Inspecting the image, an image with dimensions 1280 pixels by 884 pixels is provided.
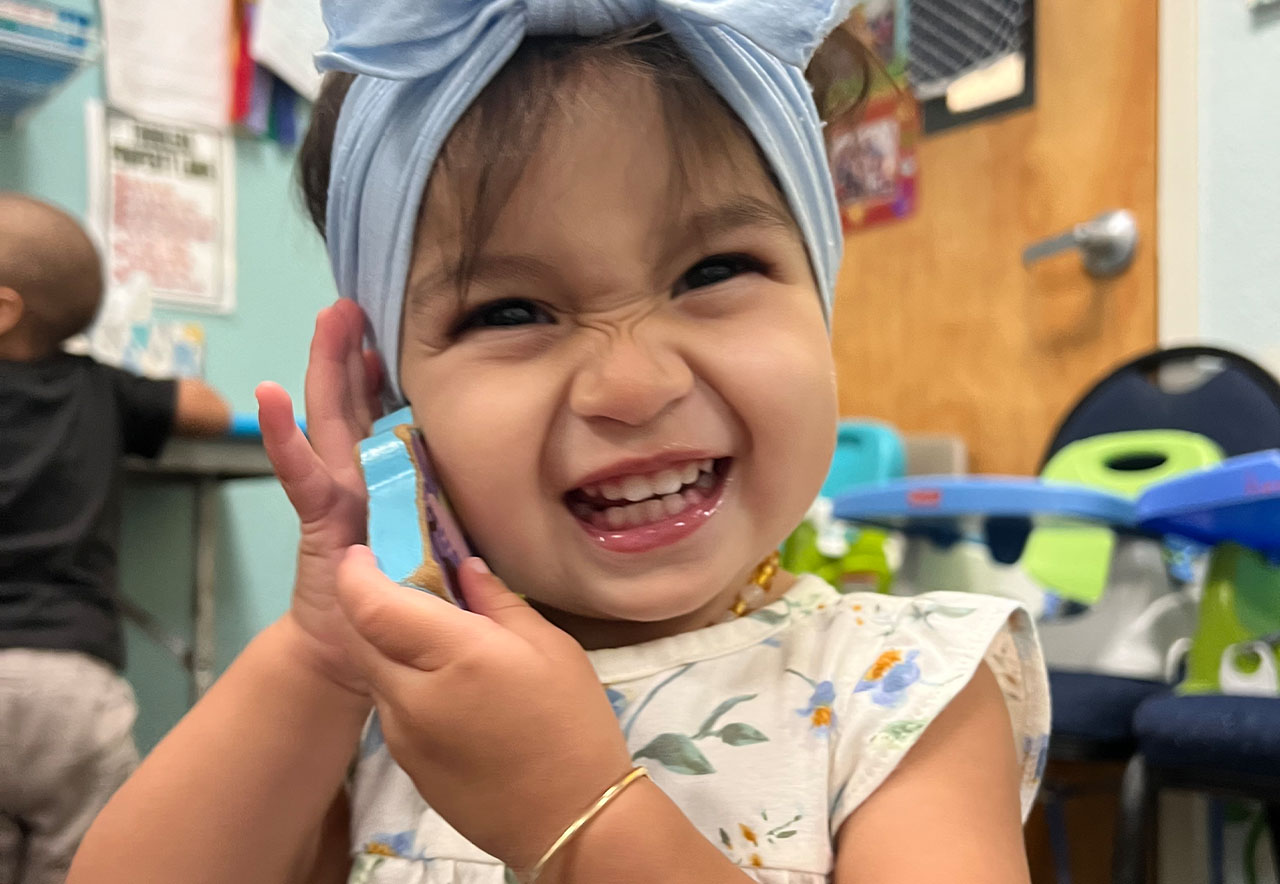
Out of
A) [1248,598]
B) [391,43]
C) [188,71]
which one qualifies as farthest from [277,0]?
[1248,598]

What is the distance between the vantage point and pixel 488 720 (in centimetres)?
47

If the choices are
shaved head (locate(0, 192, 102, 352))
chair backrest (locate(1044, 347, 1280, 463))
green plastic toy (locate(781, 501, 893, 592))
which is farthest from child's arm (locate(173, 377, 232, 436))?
A: chair backrest (locate(1044, 347, 1280, 463))

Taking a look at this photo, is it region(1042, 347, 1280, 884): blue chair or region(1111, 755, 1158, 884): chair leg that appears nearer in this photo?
region(1111, 755, 1158, 884): chair leg

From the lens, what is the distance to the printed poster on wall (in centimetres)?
206

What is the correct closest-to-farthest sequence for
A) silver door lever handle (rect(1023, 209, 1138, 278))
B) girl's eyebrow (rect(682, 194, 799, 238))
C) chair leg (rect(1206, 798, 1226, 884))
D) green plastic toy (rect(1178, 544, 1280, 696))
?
girl's eyebrow (rect(682, 194, 799, 238))
green plastic toy (rect(1178, 544, 1280, 696))
chair leg (rect(1206, 798, 1226, 884))
silver door lever handle (rect(1023, 209, 1138, 278))

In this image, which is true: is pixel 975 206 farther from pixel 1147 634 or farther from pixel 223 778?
pixel 223 778

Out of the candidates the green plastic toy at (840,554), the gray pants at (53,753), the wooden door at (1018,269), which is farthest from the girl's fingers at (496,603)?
the wooden door at (1018,269)

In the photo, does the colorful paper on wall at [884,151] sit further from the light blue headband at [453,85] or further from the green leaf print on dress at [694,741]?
the green leaf print on dress at [694,741]

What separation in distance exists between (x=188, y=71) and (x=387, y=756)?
188 cm

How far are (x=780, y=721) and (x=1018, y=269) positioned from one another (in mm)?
1575

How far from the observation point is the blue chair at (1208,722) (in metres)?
0.95

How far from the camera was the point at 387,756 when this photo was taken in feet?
2.19

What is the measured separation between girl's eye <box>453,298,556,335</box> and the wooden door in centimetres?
148

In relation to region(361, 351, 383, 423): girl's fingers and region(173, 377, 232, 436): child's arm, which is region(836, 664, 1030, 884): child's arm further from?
region(173, 377, 232, 436): child's arm
